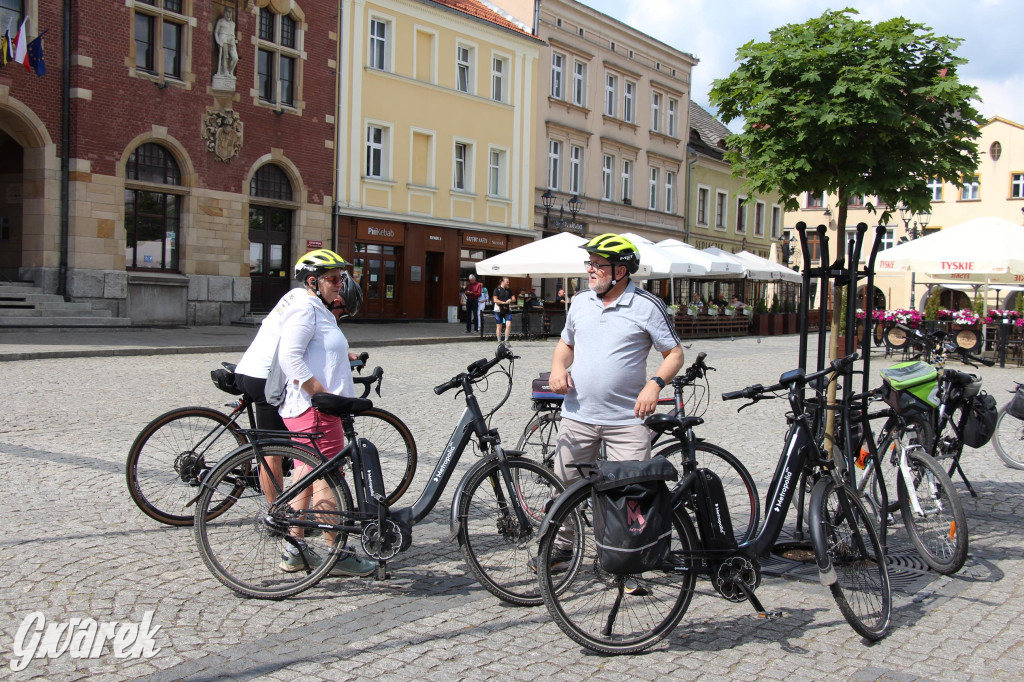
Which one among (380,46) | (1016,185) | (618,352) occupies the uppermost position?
(380,46)

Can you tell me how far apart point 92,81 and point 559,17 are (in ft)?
60.6

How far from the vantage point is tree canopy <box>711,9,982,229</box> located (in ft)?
22.9

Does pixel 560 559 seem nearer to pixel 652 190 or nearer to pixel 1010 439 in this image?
pixel 1010 439

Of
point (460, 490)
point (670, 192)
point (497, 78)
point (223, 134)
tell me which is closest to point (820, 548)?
point (460, 490)

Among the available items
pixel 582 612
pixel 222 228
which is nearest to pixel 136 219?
pixel 222 228

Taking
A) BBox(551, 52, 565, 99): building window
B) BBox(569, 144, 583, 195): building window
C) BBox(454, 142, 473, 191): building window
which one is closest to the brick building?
BBox(454, 142, 473, 191): building window

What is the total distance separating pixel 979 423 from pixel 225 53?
22255mm

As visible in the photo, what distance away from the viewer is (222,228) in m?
25.0

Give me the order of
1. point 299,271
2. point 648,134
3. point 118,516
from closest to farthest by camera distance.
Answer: point 299,271, point 118,516, point 648,134

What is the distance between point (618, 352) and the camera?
4.80 metres

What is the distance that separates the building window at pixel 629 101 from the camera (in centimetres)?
3975

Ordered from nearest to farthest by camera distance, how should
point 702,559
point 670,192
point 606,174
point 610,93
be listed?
1. point 702,559
2. point 606,174
3. point 610,93
4. point 670,192

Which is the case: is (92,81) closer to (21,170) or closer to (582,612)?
(21,170)

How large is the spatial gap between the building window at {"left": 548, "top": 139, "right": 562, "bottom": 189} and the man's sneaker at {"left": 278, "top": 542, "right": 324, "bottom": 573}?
31.6 meters
